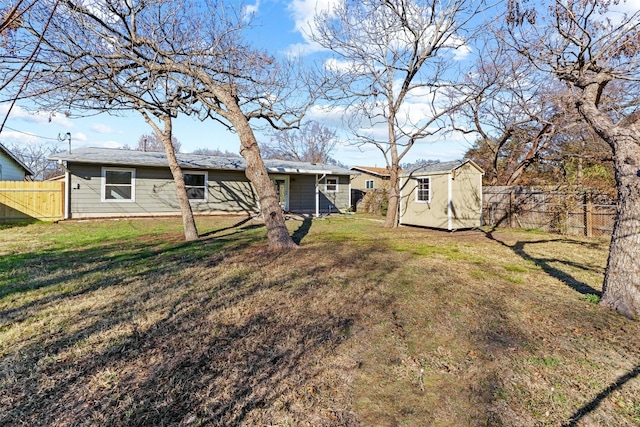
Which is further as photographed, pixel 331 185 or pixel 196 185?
pixel 331 185

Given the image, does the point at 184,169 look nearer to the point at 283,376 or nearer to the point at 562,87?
the point at 283,376

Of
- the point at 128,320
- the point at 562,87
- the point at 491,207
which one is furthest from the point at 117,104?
the point at 562,87

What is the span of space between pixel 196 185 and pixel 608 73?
538 inches

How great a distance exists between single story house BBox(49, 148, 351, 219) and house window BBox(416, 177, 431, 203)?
14.2ft

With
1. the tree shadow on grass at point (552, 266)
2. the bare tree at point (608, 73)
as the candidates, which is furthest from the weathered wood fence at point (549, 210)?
the bare tree at point (608, 73)

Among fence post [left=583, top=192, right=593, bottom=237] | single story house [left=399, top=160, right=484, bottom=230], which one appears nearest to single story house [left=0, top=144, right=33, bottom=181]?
single story house [left=399, top=160, right=484, bottom=230]

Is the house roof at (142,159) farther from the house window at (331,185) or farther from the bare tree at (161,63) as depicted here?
the bare tree at (161,63)

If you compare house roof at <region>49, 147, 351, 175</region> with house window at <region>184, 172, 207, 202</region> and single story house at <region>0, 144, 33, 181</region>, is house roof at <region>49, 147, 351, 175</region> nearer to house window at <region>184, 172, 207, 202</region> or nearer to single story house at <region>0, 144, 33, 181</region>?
house window at <region>184, 172, 207, 202</region>

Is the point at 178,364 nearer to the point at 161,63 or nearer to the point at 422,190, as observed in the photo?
the point at 161,63

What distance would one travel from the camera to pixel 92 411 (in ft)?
6.40

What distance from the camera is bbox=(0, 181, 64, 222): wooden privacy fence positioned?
1190cm

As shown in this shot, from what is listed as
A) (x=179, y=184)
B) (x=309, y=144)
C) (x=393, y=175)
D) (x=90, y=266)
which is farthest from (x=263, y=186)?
(x=309, y=144)

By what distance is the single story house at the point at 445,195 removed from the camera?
10.8 m

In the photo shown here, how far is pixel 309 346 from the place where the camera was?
9.11 ft
